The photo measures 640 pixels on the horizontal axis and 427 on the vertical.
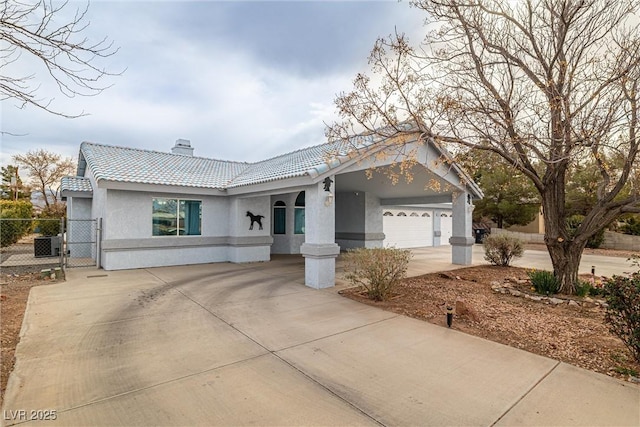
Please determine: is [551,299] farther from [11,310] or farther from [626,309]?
[11,310]

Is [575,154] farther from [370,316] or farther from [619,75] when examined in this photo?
[370,316]

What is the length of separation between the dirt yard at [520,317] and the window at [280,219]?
29.8 ft

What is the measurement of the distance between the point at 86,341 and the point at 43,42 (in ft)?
14.1

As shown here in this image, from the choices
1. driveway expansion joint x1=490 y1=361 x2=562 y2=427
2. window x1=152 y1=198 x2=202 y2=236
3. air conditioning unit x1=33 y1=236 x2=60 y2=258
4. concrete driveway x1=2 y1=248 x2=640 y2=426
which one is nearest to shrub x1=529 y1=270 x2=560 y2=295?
concrete driveway x1=2 y1=248 x2=640 y2=426

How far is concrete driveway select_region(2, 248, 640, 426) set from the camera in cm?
316

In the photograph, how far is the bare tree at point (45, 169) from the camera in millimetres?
27703

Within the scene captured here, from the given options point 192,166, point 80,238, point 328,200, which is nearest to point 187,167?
point 192,166

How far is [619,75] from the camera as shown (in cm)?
605

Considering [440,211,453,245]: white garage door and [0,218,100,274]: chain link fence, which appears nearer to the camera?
[0,218,100,274]: chain link fence

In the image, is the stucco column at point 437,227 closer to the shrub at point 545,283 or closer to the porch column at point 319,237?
the shrub at point 545,283

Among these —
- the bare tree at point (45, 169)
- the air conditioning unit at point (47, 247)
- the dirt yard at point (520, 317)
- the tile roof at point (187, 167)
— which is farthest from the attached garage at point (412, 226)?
the bare tree at point (45, 169)

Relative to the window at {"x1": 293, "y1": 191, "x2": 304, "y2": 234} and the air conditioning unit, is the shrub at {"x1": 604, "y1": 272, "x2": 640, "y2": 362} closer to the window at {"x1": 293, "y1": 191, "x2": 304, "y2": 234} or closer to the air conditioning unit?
the window at {"x1": 293, "y1": 191, "x2": 304, "y2": 234}

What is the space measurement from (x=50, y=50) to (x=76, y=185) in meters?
13.3

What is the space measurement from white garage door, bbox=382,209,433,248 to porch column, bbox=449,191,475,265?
501cm
